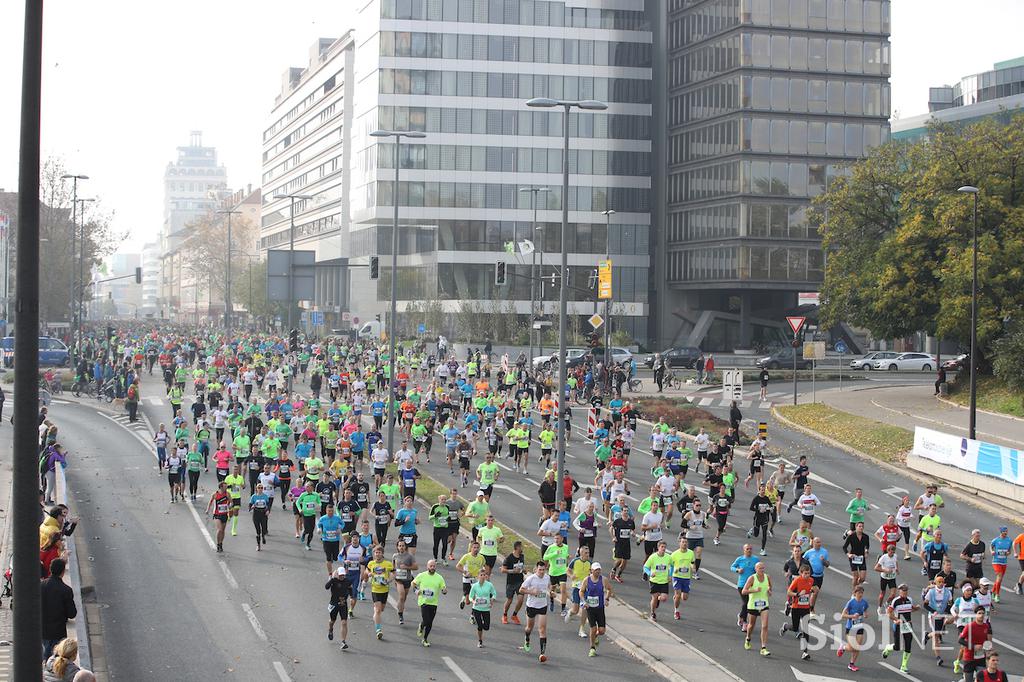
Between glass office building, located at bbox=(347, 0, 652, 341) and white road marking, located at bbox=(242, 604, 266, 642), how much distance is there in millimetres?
71016

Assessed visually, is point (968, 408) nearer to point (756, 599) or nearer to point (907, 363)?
point (907, 363)

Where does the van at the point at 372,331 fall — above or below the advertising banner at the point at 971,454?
above

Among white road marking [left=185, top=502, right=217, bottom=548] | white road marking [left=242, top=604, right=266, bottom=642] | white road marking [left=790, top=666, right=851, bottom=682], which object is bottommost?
white road marking [left=790, top=666, right=851, bottom=682]

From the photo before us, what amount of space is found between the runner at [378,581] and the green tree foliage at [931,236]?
31.5 metres

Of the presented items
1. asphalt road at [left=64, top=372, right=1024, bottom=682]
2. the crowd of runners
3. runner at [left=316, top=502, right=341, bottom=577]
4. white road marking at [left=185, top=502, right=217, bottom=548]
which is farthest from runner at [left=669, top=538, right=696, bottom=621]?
white road marking at [left=185, top=502, right=217, bottom=548]

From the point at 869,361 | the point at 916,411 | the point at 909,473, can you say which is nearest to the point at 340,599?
the point at 909,473

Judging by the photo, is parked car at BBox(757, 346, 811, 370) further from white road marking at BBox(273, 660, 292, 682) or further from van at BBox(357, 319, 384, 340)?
white road marking at BBox(273, 660, 292, 682)

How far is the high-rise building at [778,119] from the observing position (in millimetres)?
81688

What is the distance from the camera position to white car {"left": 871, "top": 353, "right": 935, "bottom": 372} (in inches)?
2692

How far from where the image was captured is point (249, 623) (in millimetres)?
17562

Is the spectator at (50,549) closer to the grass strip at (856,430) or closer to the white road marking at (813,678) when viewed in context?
the white road marking at (813,678)

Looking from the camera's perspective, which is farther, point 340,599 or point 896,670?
point 340,599

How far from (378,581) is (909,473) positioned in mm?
21600

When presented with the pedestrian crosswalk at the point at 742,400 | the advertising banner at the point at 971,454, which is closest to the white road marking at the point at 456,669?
the advertising banner at the point at 971,454
